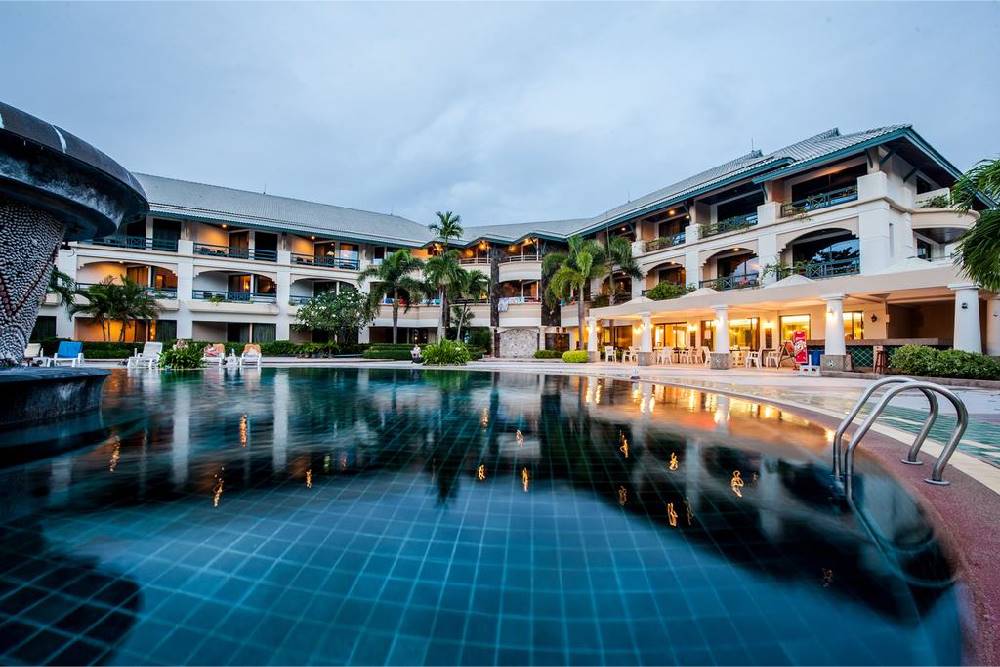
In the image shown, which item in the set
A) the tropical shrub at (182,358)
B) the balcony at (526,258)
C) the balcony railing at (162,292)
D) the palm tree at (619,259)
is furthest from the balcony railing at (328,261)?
the palm tree at (619,259)

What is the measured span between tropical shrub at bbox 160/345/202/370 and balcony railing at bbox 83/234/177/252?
16.4 meters

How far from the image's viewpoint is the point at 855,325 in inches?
781

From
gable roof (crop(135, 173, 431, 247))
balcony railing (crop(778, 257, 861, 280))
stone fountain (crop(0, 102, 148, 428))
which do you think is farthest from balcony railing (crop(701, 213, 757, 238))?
stone fountain (crop(0, 102, 148, 428))

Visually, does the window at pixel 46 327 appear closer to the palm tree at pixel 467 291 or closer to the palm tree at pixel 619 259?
the palm tree at pixel 467 291

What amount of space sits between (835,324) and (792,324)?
6.04 m

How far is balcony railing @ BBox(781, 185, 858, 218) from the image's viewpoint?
1961 centimetres

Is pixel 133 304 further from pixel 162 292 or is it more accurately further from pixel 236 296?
pixel 236 296

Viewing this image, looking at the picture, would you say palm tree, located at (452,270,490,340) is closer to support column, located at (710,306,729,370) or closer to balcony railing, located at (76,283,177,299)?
support column, located at (710,306,729,370)

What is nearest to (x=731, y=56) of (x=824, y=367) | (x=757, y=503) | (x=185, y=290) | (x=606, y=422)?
(x=824, y=367)

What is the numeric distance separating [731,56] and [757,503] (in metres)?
30.8

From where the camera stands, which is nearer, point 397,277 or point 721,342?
point 721,342

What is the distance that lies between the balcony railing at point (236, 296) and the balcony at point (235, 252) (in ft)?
8.77

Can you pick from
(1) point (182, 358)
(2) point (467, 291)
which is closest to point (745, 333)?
(2) point (467, 291)

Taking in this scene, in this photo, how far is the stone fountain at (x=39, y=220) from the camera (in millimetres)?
5324
